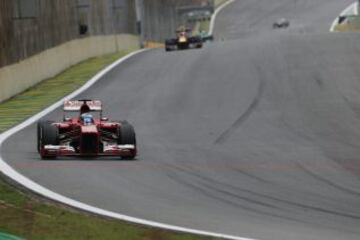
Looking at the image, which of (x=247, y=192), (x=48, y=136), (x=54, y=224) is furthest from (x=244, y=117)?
(x=54, y=224)

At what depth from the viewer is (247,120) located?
2241cm

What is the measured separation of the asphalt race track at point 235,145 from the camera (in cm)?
1184

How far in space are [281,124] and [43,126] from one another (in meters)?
6.50

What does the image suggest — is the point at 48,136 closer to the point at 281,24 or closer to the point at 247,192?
the point at 247,192

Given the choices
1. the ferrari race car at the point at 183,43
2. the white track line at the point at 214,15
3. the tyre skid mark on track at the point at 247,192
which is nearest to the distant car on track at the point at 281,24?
the white track line at the point at 214,15

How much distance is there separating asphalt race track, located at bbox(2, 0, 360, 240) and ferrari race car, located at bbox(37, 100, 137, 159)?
0.22 metres

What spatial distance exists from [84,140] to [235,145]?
10.7 ft

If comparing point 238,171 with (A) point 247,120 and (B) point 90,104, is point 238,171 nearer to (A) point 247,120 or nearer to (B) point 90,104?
(B) point 90,104

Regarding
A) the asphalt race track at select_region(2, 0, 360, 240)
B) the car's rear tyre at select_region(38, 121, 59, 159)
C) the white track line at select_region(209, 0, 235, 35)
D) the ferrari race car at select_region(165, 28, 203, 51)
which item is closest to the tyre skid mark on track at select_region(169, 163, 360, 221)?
the asphalt race track at select_region(2, 0, 360, 240)

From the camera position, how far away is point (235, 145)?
18812mm

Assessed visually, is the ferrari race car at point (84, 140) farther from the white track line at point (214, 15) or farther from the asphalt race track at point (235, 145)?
the white track line at point (214, 15)

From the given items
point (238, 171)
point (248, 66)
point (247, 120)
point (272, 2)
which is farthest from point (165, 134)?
point (272, 2)

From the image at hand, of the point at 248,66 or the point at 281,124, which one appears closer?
the point at 281,124

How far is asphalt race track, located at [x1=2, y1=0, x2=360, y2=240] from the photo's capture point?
11.8 metres
